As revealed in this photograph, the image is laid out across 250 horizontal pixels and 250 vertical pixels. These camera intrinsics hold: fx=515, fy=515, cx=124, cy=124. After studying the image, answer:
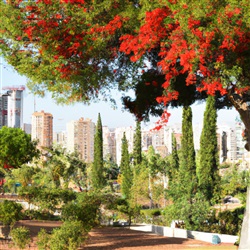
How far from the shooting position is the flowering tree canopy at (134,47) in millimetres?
6801

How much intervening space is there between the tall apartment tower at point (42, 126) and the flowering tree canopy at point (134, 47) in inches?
3465

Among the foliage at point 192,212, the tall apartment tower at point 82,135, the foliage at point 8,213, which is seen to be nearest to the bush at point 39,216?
the foliage at point 192,212

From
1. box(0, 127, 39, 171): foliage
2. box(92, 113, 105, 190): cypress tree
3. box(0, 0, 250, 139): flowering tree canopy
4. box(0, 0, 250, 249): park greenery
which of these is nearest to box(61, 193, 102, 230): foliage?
box(0, 0, 250, 249): park greenery

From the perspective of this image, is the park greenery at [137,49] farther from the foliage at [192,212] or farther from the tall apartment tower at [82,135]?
the tall apartment tower at [82,135]

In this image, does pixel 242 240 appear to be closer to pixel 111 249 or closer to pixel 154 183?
pixel 111 249

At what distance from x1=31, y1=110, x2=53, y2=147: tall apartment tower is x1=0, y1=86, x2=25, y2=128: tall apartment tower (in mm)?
16322

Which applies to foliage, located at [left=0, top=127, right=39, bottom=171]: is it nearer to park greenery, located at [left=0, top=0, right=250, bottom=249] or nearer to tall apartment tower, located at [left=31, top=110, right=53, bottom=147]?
park greenery, located at [left=0, top=0, right=250, bottom=249]

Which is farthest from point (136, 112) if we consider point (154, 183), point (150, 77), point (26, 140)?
point (26, 140)

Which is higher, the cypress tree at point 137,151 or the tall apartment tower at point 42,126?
the tall apartment tower at point 42,126

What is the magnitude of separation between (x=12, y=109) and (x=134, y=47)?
368ft

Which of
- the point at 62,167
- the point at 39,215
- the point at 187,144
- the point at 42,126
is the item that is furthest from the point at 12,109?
the point at 39,215

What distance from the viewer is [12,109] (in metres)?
117

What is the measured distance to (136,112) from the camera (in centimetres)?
923

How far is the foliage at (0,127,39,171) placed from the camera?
38656 millimetres
